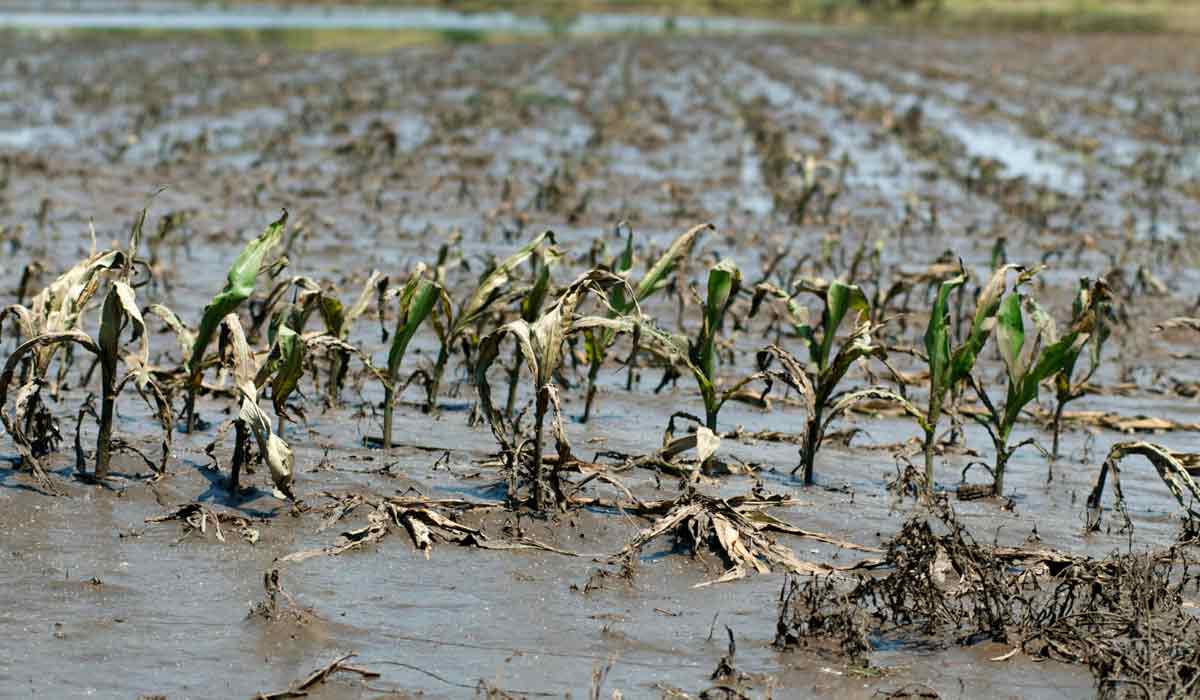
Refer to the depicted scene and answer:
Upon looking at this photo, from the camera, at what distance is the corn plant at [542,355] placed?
16.8ft

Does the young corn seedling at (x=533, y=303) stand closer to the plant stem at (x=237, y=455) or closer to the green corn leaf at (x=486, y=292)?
the green corn leaf at (x=486, y=292)

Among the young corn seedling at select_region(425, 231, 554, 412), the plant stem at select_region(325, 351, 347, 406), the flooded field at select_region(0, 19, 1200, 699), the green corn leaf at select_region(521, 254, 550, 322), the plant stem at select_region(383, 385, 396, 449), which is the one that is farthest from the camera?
the plant stem at select_region(325, 351, 347, 406)

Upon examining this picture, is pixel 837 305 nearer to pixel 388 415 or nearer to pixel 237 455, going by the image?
pixel 388 415

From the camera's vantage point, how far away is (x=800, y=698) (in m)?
3.92

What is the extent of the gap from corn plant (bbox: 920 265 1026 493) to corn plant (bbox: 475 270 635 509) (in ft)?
3.78

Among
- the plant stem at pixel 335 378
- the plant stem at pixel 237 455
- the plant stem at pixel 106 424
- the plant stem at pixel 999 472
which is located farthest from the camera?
the plant stem at pixel 335 378

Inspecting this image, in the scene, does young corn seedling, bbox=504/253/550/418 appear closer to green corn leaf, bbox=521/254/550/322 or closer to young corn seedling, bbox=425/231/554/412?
green corn leaf, bbox=521/254/550/322

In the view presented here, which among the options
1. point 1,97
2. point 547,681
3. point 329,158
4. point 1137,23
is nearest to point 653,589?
point 547,681

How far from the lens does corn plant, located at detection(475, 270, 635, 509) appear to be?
5121 mm

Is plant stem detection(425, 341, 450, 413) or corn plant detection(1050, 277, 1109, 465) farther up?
corn plant detection(1050, 277, 1109, 465)

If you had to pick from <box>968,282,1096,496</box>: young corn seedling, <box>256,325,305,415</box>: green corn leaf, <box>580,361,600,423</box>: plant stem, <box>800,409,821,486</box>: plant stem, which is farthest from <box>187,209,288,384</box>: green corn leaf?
<box>968,282,1096,496</box>: young corn seedling

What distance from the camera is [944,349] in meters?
5.70

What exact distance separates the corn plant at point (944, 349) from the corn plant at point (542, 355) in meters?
1.15

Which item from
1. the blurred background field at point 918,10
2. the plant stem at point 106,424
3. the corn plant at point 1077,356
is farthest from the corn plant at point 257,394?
the blurred background field at point 918,10
